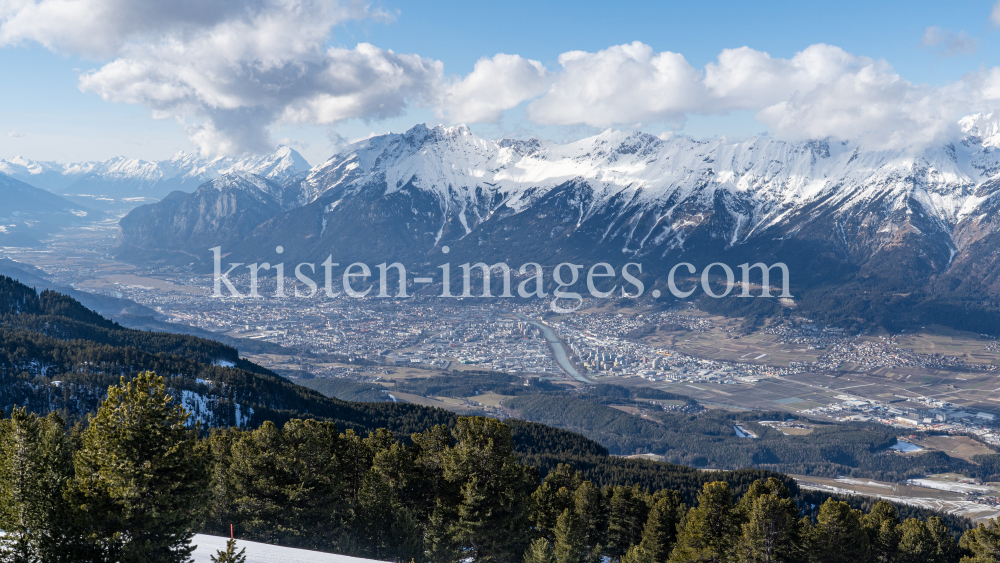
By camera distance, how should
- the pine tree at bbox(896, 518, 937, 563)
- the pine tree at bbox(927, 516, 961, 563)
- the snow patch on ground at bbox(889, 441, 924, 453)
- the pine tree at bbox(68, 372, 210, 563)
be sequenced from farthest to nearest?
the snow patch on ground at bbox(889, 441, 924, 453) → the pine tree at bbox(927, 516, 961, 563) → the pine tree at bbox(896, 518, 937, 563) → the pine tree at bbox(68, 372, 210, 563)

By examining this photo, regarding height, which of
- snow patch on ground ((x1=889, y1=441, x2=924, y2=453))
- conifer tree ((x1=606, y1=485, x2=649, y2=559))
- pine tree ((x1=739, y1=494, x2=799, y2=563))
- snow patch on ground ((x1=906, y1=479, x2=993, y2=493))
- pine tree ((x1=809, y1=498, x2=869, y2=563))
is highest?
pine tree ((x1=739, y1=494, x2=799, y2=563))

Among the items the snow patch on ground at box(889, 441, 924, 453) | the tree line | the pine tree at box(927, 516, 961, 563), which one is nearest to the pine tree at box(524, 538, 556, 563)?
the tree line

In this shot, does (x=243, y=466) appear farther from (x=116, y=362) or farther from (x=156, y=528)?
(x=116, y=362)

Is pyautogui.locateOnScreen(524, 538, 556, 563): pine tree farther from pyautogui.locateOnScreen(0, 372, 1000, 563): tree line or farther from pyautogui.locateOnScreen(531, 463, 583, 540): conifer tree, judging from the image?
pyautogui.locateOnScreen(531, 463, 583, 540): conifer tree

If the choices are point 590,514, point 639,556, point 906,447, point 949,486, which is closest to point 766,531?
point 639,556

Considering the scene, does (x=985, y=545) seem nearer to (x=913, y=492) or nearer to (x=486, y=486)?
(x=486, y=486)

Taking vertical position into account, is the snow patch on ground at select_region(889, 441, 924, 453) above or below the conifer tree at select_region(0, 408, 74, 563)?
below
